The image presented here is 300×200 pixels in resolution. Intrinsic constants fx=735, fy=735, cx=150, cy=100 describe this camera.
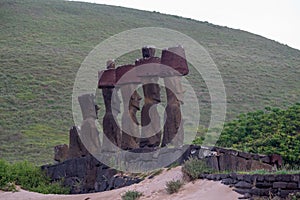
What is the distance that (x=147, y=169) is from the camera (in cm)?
1430

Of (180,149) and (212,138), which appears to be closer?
(180,149)

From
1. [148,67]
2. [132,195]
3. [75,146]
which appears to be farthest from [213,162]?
[75,146]

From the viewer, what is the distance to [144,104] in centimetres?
1574

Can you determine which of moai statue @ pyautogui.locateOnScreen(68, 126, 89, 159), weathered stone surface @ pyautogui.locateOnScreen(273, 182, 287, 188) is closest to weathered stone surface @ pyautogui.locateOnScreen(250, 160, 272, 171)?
weathered stone surface @ pyautogui.locateOnScreen(273, 182, 287, 188)

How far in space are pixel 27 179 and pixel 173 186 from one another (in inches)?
271

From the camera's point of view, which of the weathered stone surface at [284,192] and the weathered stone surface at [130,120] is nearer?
the weathered stone surface at [284,192]

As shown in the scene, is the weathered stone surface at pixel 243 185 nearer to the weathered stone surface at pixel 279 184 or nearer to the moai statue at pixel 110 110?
the weathered stone surface at pixel 279 184

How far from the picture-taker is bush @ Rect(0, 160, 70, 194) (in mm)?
17328

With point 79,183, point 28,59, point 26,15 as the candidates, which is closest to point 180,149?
point 79,183

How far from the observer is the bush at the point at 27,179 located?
17328 mm

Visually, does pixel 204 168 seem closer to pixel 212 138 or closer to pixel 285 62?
pixel 212 138

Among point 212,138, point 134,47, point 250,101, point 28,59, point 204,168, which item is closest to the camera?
point 204,168

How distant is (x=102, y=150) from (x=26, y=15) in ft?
153

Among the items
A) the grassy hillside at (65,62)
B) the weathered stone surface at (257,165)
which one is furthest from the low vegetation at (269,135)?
the grassy hillside at (65,62)
